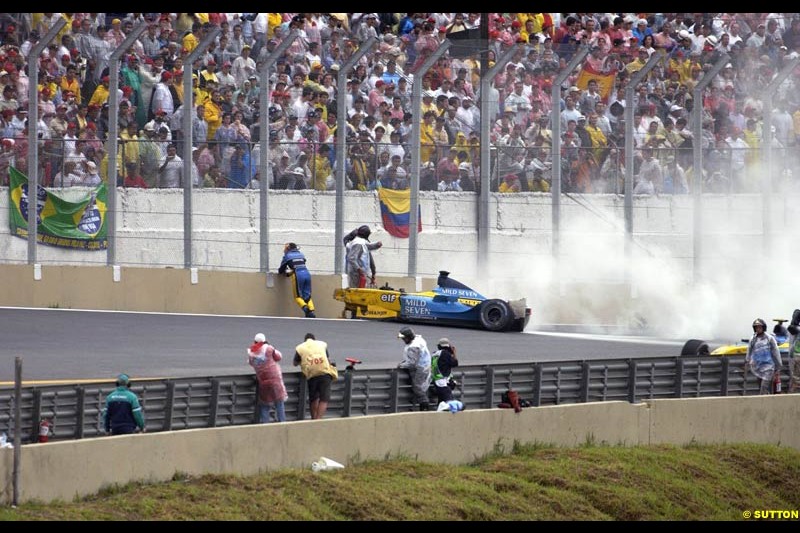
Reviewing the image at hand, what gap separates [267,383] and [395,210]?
358 inches

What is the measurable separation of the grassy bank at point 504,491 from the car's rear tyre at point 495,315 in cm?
453

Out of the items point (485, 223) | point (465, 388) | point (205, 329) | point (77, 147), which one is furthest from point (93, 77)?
point (465, 388)

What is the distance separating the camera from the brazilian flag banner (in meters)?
22.6

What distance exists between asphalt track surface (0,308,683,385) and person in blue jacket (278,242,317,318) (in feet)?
0.99

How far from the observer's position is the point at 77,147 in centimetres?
2250

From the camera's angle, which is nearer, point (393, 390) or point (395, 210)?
point (393, 390)

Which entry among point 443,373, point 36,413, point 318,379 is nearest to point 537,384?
point 443,373

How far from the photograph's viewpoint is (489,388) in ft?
54.3

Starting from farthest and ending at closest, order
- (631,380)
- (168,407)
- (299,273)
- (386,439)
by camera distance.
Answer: (299,273) < (631,380) < (386,439) < (168,407)

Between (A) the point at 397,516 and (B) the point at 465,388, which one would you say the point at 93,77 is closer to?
(B) the point at 465,388

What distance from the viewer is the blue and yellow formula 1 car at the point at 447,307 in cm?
2205

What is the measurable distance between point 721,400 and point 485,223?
557 centimetres

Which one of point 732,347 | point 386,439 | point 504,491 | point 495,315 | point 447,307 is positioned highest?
point 447,307

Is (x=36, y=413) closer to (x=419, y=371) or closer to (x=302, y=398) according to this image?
(x=302, y=398)
